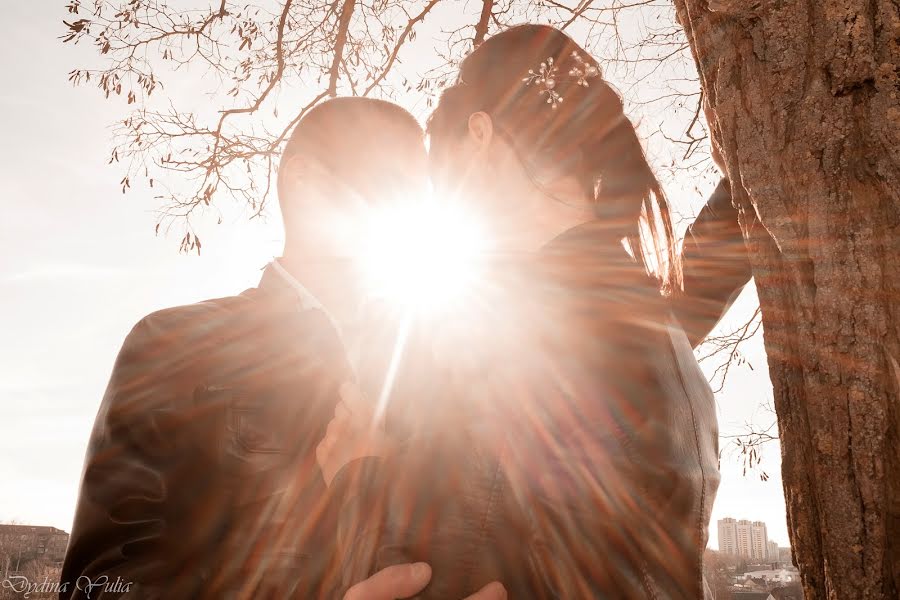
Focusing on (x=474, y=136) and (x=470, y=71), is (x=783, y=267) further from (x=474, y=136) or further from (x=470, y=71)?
(x=470, y=71)

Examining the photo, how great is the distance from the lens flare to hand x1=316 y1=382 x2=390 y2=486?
35 cm

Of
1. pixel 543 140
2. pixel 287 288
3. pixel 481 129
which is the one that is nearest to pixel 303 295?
pixel 287 288

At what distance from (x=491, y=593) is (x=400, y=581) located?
15 cm

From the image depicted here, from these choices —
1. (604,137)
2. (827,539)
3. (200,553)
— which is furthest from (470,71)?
(200,553)

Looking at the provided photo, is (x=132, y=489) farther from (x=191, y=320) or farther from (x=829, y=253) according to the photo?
(x=829, y=253)

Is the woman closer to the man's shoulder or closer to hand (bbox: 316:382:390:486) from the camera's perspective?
hand (bbox: 316:382:390:486)

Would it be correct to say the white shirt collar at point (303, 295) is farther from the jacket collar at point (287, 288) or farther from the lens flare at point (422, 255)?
the lens flare at point (422, 255)

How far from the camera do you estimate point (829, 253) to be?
3.35ft

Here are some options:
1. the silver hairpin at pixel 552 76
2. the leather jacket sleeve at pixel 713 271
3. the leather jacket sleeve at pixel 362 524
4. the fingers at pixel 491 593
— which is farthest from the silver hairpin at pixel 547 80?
the fingers at pixel 491 593

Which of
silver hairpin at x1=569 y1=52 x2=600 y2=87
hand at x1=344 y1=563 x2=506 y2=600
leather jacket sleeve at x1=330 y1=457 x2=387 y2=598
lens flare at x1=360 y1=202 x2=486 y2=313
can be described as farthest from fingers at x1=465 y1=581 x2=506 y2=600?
silver hairpin at x1=569 y1=52 x2=600 y2=87

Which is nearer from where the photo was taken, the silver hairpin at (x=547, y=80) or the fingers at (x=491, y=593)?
the fingers at (x=491, y=593)

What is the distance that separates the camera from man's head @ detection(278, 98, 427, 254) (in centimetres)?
251

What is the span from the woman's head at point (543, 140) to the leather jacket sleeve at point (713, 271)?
251 mm

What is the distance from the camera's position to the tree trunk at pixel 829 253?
967 mm
